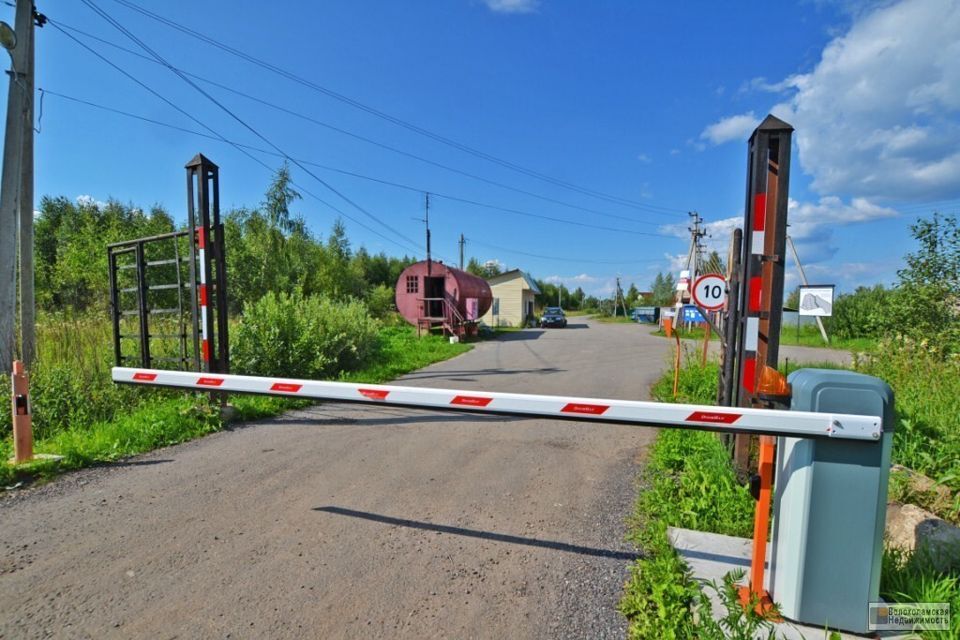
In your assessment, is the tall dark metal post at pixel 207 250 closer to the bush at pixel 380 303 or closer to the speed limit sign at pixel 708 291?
the speed limit sign at pixel 708 291

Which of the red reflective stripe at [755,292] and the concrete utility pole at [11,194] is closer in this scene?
the red reflective stripe at [755,292]

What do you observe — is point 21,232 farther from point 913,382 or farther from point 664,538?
point 913,382

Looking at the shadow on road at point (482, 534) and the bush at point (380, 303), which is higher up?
the bush at point (380, 303)

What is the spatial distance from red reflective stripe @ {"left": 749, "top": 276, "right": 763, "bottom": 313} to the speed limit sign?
3.24 m

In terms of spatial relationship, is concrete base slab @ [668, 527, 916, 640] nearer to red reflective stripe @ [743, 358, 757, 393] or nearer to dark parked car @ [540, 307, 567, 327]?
red reflective stripe @ [743, 358, 757, 393]

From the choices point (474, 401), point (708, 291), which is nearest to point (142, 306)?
point (474, 401)

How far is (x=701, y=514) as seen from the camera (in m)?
3.62

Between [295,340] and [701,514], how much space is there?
7.96 metres

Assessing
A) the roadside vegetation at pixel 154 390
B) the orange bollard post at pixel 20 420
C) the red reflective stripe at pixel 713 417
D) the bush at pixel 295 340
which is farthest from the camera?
the bush at pixel 295 340

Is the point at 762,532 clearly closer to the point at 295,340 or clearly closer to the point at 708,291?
the point at 708,291

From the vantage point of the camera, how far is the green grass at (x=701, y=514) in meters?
2.39

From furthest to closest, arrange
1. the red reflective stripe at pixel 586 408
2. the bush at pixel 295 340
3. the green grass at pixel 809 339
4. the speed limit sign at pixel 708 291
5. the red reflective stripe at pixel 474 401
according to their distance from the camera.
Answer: the green grass at pixel 809 339, the bush at pixel 295 340, the speed limit sign at pixel 708 291, the red reflective stripe at pixel 474 401, the red reflective stripe at pixel 586 408

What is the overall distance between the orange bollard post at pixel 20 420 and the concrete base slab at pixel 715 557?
594cm

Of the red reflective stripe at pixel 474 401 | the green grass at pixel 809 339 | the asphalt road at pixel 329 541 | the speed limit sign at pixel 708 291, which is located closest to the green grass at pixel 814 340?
the green grass at pixel 809 339
